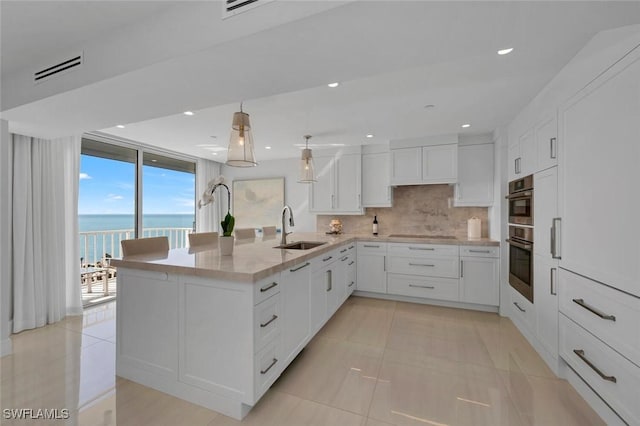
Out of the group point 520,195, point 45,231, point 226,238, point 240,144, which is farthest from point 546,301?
point 45,231

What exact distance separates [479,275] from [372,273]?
1321 millimetres

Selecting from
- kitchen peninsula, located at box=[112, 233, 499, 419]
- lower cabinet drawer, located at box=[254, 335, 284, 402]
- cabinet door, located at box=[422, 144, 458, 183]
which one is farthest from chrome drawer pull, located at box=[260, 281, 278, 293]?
cabinet door, located at box=[422, 144, 458, 183]

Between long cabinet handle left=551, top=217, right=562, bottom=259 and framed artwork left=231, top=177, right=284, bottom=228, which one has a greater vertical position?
framed artwork left=231, top=177, right=284, bottom=228

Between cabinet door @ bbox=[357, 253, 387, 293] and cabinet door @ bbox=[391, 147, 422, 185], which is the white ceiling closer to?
cabinet door @ bbox=[391, 147, 422, 185]

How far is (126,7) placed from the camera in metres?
1.32

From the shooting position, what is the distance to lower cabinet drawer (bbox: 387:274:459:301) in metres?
3.19

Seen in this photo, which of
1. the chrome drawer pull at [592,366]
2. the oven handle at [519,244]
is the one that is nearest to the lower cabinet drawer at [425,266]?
the oven handle at [519,244]

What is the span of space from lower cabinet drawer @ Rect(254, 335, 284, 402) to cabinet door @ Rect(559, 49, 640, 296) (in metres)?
1.93

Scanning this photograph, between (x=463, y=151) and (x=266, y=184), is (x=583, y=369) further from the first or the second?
(x=266, y=184)

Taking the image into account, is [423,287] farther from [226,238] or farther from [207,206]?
[207,206]

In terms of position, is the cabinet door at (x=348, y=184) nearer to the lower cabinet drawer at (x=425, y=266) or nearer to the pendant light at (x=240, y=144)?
the lower cabinet drawer at (x=425, y=266)

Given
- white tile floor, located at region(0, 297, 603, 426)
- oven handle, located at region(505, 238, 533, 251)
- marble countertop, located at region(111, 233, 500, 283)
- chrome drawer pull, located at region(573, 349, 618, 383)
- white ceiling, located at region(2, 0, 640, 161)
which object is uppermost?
white ceiling, located at region(2, 0, 640, 161)

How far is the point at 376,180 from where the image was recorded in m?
3.88

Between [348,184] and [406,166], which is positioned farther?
[348,184]
